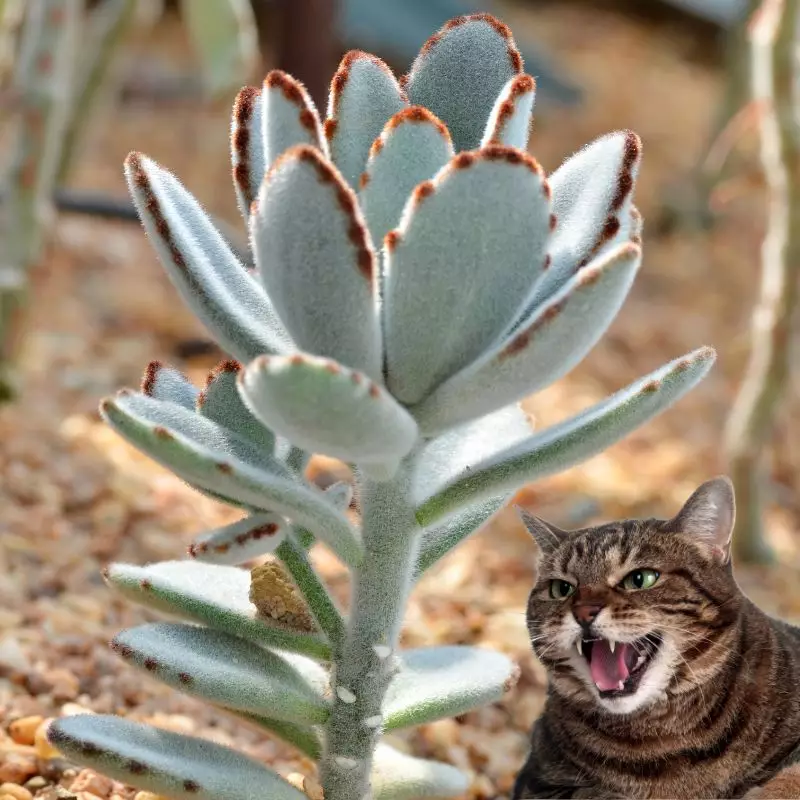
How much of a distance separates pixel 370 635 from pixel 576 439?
0.63 ft

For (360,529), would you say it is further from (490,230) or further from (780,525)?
(780,525)

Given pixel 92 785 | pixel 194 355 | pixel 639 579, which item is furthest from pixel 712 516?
pixel 194 355

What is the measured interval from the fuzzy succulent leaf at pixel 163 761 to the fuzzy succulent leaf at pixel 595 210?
0.35 m

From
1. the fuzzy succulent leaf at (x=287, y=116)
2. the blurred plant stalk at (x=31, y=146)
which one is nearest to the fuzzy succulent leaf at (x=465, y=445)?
the fuzzy succulent leaf at (x=287, y=116)

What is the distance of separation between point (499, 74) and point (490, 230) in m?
0.17

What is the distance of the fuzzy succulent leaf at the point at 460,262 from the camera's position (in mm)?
648

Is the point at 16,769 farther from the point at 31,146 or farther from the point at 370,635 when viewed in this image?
the point at 31,146

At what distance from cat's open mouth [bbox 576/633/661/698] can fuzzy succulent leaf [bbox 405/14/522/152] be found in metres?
0.36

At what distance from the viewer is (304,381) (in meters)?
0.61

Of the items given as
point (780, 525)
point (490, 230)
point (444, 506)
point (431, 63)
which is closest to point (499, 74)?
point (431, 63)

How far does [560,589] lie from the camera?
89cm

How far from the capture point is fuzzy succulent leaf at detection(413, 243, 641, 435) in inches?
25.5

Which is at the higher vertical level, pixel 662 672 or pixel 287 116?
pixel 287 116

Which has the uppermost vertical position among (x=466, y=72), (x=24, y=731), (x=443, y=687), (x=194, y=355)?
(x=466, y=72)
